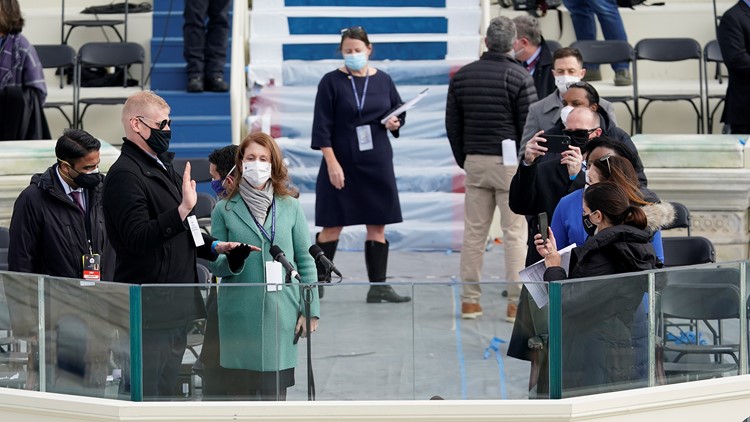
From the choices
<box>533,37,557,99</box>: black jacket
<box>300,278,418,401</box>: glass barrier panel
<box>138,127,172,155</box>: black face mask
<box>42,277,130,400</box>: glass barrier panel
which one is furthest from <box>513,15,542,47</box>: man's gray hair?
<box>42,277,130,400</box>: glass barrier panel

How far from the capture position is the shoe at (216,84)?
13.0 m

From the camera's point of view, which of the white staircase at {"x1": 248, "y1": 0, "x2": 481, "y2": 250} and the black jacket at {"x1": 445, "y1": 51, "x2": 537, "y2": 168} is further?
the white staircase at {"x1": 248, "y1": 0, "x2": 481, "y2": 250}

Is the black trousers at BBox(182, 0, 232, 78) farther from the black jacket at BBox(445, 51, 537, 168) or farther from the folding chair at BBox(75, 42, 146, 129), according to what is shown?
the black jacket at BBox(445, 51, 537, 168)

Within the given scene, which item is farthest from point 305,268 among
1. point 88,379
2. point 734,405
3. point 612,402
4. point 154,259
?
point 734,405

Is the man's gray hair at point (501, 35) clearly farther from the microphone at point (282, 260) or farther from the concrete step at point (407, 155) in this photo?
the microphone at point (282, 260)

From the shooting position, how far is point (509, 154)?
9.37 meters

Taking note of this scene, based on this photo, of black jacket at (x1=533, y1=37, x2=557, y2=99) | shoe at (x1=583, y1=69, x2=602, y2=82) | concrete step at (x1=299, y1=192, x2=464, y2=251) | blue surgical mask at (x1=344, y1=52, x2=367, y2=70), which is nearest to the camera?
blue surgical mask at (x1=344, y1=52, x2=367, y2=70)

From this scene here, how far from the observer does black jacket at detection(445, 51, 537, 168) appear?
372 inches

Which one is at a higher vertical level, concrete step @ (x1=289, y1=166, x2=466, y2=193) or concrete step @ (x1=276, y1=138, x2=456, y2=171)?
concrete step @ (x1=276, y1=138, x2=456, y2=171)

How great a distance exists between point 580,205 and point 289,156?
594 centimetres

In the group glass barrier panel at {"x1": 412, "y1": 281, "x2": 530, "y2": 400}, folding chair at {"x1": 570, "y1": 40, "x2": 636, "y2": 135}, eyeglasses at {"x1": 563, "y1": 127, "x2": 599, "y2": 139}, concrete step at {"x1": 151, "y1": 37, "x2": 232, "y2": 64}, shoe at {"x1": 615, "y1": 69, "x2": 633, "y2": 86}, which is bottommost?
glass barrier panel at {"x1": 412, "y1": 281, "x2": 530, "y2": 400}

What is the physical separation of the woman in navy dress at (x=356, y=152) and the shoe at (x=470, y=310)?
150 inches

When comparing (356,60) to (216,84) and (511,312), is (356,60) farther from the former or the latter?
(511,312)

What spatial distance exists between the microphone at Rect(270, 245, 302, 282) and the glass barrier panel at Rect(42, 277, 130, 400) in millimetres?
747
